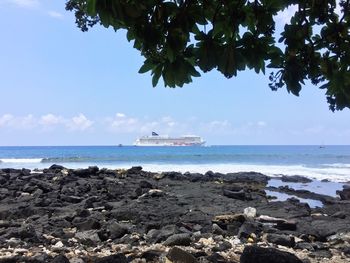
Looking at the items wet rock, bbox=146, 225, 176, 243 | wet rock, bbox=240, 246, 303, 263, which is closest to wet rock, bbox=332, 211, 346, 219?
wet rock, bbox=146, 225, 176, 243

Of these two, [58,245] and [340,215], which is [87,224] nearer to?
[58,245]

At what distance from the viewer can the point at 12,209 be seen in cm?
868

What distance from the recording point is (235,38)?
309cm

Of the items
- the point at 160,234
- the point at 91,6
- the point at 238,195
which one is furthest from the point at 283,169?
the point at 91,6

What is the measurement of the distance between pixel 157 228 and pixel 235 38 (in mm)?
4582

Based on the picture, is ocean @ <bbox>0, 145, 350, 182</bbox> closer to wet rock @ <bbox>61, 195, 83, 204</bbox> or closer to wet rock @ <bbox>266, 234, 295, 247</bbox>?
wet rock @ <bbox>61, 195, 83, 204</bbox>

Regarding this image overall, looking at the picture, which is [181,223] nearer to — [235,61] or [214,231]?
[214,231]

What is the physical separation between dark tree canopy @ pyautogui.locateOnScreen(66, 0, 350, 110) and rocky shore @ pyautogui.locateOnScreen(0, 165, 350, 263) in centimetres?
172

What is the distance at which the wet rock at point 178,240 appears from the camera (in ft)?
Answer: 19.4

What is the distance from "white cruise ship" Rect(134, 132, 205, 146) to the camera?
87625mm

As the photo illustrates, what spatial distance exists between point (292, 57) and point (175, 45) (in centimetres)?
86

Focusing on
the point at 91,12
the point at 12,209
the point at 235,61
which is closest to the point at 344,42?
the point at 235,61

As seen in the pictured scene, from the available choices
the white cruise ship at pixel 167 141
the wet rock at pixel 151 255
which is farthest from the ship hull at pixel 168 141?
the wet rock at pixel 151 255

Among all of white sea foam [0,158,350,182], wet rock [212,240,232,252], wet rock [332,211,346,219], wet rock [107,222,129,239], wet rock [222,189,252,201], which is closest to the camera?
wet rock [212,240,232,252]
